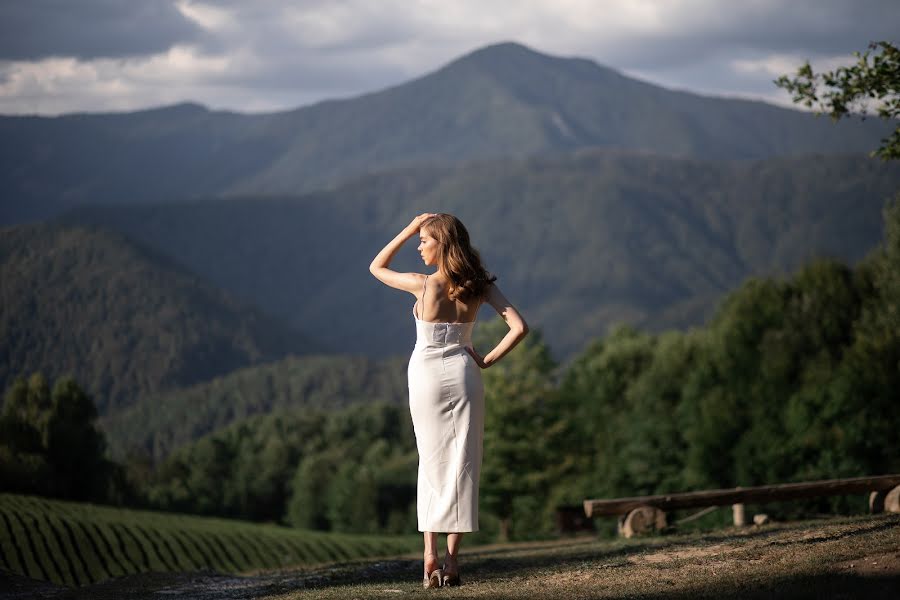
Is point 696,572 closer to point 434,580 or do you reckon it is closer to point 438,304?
point 434,580

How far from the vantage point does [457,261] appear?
36.6 feet

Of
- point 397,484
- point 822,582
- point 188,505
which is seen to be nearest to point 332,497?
point 397,484

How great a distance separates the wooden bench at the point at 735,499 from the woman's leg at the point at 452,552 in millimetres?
6438

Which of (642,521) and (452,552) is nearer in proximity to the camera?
(452,552)

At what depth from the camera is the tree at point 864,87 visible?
16.7m

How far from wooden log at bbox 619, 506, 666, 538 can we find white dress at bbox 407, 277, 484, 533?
25.2 ft

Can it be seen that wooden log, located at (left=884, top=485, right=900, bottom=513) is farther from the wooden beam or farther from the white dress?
the white dress

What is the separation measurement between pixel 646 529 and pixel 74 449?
43.9m

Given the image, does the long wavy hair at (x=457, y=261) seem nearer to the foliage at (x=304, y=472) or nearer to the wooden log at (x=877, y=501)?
the wooden log at (x=877, y=501)

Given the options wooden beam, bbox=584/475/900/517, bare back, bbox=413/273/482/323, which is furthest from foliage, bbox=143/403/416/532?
bare back, bbox=413/273/482/323

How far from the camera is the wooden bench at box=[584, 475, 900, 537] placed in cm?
1780

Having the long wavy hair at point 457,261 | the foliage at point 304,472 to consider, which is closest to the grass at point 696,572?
the long wavy hair at point 457,261

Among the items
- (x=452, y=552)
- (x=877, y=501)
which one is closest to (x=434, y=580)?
(x=452, y=552)

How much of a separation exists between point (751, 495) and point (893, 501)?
2.23m
